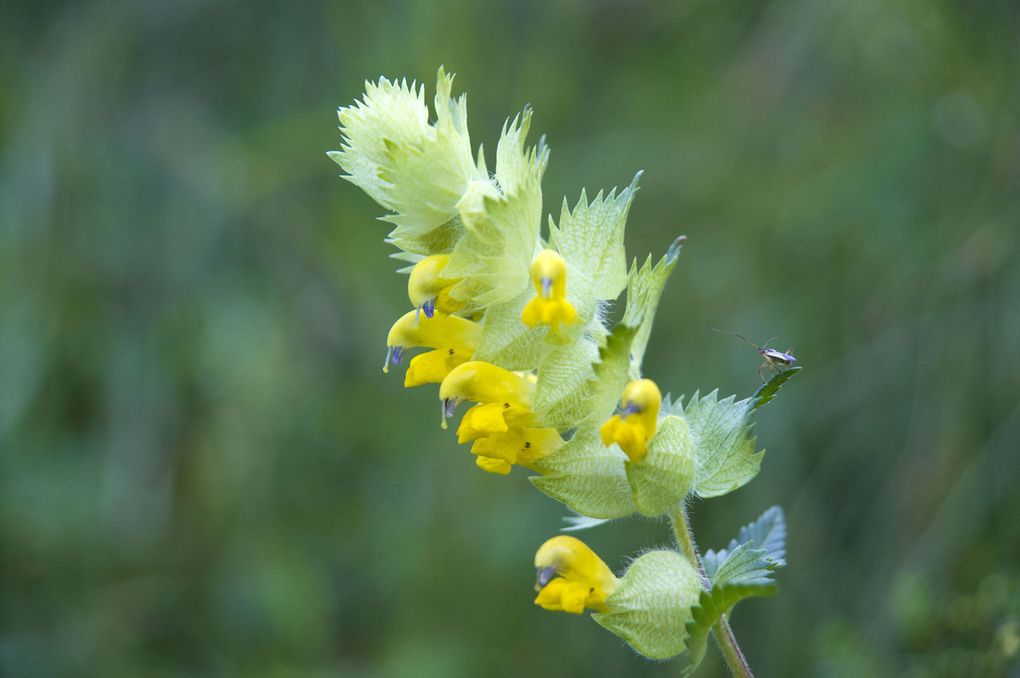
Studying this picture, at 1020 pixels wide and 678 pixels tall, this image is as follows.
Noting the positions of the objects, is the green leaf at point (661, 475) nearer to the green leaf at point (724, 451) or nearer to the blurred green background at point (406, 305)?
the green leaf at point (724, 451)

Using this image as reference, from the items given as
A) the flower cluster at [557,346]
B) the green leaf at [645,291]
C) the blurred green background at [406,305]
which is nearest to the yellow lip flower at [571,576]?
the flower cluster at [557,346]

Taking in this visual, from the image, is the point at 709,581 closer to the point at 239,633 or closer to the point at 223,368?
the point at 223,368

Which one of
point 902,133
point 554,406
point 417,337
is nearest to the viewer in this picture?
point 554,406

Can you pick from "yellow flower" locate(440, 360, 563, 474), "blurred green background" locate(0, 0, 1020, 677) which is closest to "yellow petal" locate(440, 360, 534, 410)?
"yellow flower" locate(440, 360, 563, 474)

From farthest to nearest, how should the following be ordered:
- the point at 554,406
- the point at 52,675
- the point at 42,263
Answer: the point at 52,675, the point at 42,263, the point at 554,406

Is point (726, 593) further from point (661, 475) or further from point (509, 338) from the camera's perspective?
point (509, 338)

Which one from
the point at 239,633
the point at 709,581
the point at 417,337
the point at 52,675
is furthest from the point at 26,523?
the point at 709,581

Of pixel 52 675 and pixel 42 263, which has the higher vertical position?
pixel 42 263
